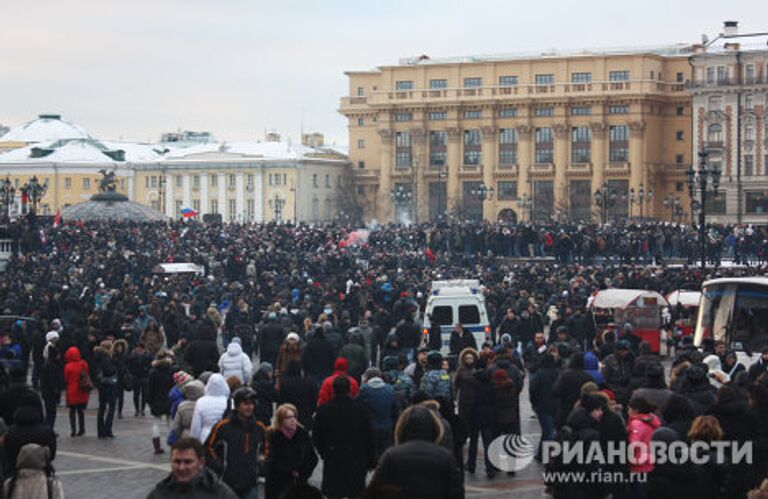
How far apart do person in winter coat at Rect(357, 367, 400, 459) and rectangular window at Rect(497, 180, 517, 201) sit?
9392 centimetres

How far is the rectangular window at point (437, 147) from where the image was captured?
113250 mm

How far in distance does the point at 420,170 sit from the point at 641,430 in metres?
101

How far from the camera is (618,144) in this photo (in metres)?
105

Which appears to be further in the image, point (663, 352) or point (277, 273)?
point (277, 273)

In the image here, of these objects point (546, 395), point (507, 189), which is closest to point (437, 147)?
point (507, 189)

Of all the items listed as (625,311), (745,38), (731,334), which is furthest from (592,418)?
(745,38)

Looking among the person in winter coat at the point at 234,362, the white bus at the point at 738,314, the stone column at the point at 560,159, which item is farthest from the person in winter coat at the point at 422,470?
the stone column at the point at 560,159

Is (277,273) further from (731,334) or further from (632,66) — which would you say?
(632,66)

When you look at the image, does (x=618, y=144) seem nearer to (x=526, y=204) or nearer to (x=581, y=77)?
(x=581, y=77)

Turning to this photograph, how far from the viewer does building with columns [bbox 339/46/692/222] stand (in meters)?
104

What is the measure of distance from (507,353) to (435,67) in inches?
3784

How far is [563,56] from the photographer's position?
10831cm

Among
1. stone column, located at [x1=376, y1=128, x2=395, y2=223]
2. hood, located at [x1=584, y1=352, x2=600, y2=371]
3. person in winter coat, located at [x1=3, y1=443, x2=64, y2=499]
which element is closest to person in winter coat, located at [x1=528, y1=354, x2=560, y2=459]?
hood, located at [x1=584, y1=352, x2=600, y2=371]

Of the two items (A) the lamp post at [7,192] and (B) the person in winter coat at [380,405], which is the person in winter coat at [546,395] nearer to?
(B) the person in winter coat at [380,405]
